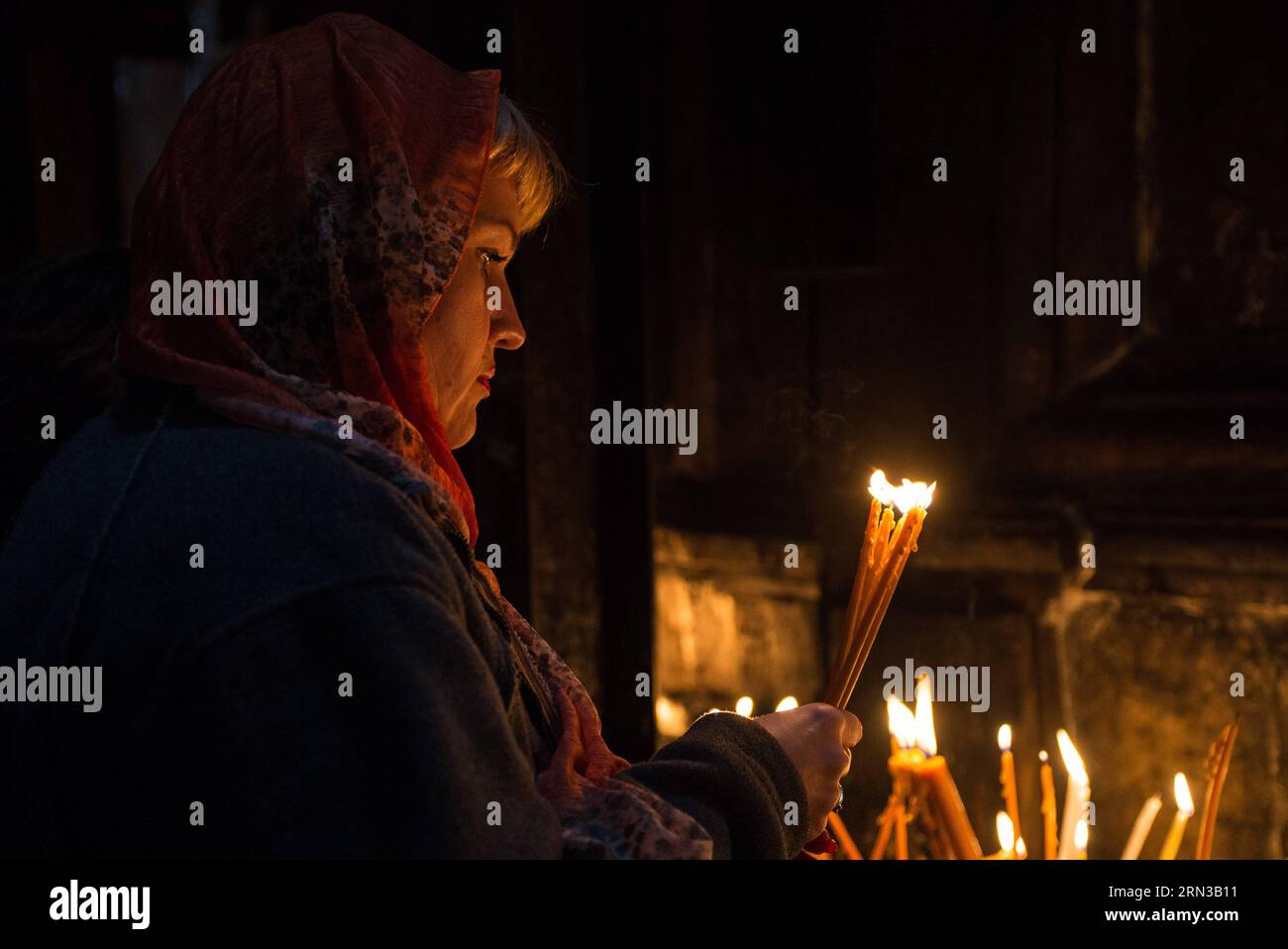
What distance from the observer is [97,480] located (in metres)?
1.15

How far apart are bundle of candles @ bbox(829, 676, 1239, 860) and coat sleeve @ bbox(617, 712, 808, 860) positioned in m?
0.57

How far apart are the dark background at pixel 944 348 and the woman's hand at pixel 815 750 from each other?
159cm

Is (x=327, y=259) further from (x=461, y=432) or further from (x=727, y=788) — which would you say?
(x=727, y=788)

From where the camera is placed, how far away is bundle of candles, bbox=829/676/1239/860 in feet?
6.25

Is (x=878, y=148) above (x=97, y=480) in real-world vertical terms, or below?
above

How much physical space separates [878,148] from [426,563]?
2409 mm

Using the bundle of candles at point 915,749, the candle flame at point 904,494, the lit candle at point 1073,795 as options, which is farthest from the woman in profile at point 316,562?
the lit candle at point 1073,795

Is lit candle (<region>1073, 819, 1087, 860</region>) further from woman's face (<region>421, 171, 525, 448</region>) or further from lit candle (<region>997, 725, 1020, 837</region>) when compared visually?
woman's face (<region>421, 171, 525, 448</region>)

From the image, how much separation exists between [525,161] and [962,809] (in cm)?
176

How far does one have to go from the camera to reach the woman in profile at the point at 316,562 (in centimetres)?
102

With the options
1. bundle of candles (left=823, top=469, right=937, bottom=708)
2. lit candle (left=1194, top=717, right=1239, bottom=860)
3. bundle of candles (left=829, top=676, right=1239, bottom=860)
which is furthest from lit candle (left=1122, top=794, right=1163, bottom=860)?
bundle of candles (left=823, top=469, right=937, bottom=708)

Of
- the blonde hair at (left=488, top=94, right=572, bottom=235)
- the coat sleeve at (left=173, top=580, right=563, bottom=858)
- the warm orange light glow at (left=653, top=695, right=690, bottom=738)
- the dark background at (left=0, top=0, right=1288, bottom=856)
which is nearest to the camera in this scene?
the coat sleeve at (left=173, top=580, right=563, bottom=858)
